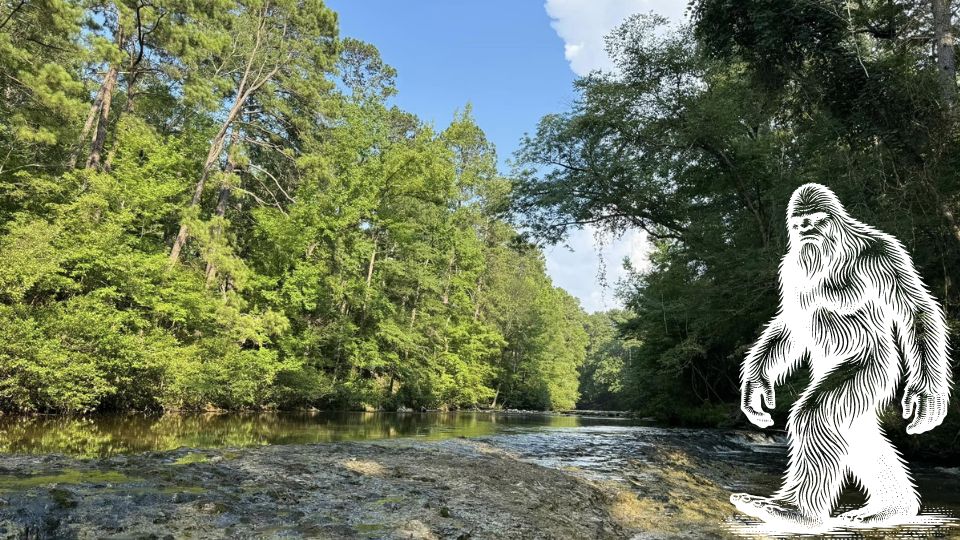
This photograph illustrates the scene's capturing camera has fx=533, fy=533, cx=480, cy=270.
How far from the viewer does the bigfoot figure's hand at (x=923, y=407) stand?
4258 millimetres

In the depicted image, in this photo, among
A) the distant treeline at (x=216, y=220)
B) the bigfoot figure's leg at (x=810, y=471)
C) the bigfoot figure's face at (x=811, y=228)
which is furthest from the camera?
the distant treeline at (x=216, y=220)

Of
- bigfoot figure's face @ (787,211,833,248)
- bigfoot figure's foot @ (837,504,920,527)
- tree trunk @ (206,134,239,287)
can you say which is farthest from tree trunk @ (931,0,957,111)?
tree trunk @ (206,134,239,287)

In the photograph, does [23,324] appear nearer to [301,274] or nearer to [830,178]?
[301,274]

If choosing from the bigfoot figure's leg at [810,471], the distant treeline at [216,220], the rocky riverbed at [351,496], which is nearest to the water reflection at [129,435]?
the distant treeline at [216,220]

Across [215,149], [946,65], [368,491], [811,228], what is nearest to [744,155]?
[946,65]

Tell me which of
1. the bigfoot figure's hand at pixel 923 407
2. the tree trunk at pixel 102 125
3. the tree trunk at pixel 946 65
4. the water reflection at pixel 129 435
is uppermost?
the tree trunk at pixel 102 125

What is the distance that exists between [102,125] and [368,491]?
1765 cm

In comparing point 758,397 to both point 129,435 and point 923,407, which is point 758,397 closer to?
point 923,407

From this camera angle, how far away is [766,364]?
15.4 feet

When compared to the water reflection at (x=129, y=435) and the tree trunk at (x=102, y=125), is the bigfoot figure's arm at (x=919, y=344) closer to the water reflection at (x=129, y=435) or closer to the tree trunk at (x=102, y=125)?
the water reflection at (x=129, y=435)

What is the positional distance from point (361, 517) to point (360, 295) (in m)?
22.5

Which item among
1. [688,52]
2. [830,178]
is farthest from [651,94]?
[830,178]

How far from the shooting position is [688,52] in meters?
15.0

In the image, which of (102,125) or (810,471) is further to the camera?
(102,125)
